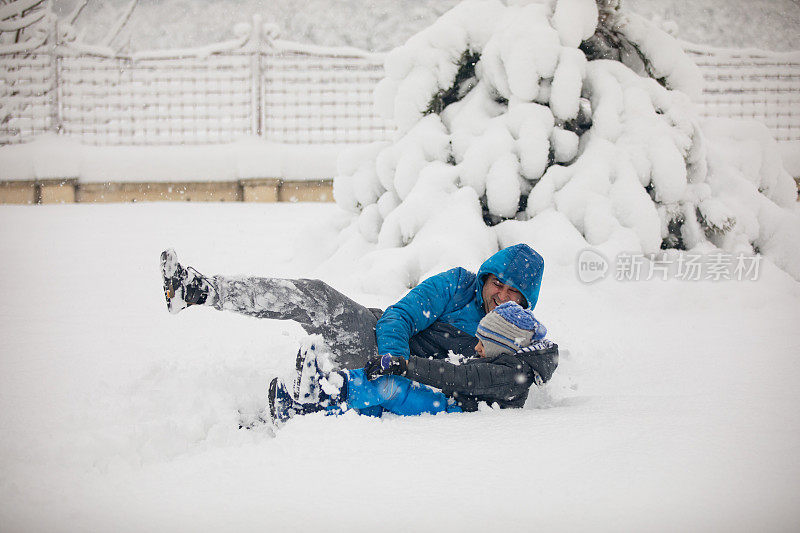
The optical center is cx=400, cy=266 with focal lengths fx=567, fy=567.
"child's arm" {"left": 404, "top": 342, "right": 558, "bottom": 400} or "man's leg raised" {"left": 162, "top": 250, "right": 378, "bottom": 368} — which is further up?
"man's leg raised" {"left": 162, "top": 250, "right": 378, "bottom": 368}

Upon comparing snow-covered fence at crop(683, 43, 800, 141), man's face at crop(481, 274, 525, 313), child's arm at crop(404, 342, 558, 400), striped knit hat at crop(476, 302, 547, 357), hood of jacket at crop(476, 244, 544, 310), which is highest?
snow-covered fence at crop(683, 43, 800, 141)

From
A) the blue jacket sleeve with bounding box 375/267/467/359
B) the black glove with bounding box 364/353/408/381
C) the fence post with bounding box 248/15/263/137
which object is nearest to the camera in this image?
the black glove with bounding box 364/353/408/381

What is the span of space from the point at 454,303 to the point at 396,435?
0.67 meters

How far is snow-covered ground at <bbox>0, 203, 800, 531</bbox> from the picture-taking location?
116cm

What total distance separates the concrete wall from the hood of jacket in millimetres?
5023

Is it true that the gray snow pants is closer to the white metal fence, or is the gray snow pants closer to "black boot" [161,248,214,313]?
"black boot" [161,248,214,313]

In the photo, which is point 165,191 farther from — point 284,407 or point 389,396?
point 389,396

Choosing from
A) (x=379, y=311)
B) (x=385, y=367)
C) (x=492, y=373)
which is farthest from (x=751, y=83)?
(x=385, y=367)

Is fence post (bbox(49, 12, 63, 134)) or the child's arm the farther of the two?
fence post (bbox(49, 12, 63, 134))

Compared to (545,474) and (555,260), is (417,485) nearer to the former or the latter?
(545,474)

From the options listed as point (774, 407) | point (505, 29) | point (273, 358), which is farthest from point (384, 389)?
point (505, 29)

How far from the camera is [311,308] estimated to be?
1.91 meters
